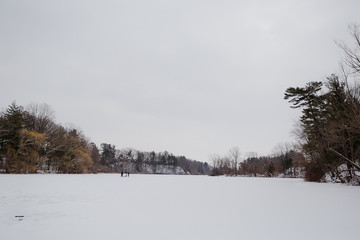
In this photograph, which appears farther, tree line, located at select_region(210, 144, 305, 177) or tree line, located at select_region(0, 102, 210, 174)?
tree line, located at select_region(210, 144, 305, 177)

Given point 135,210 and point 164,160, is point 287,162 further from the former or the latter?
point 164,160

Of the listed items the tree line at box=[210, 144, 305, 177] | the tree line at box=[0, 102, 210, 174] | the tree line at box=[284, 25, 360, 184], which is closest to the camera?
the tree line at box=[284, 25, 360, 184]

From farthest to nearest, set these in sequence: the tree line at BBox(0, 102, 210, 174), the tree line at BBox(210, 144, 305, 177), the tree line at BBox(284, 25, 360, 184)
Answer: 1. the tree line at BBox(210, 144, 305, 177)
2. the tree line at BBox(0, 102, 210, 174)
3. the tree line at BBox(284, 25, 360, 184)

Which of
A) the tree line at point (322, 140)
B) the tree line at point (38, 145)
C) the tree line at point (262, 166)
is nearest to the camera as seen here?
the tree line at point (322, 140)

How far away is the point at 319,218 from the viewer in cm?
621

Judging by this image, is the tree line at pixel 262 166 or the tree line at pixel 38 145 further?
the tree line at pixel 262 166

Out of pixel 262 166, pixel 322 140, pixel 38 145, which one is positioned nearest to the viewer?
pixel 322 140

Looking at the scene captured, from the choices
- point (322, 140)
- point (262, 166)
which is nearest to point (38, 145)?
point (322, 140)

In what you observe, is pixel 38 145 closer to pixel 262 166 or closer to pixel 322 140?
pixel 322 140

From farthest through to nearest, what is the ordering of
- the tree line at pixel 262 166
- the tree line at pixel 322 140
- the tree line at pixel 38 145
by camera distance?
the tree line at pixel 262 166
the tree line at pixel 38 145
the tree line at pixel 322 140

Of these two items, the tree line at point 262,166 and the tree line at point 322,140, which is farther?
the tree line at point 262,166

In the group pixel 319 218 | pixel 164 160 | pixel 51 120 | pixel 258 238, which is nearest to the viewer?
pixel 258 238

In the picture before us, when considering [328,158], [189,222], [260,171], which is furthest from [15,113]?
[260,171]

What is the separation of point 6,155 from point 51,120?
16.5m
